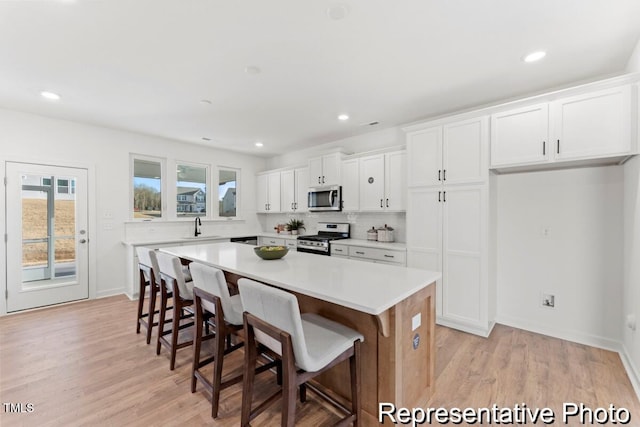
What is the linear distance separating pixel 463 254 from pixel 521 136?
4.26ft

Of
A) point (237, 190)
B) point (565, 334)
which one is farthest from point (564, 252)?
point (237, 190)

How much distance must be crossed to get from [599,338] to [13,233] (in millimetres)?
6808

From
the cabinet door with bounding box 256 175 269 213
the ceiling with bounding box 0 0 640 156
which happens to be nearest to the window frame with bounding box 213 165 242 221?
the cabinet door with bounding box 256 175 269 213

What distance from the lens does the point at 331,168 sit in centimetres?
466

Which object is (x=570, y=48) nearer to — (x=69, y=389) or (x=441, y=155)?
(x=441, y=155)

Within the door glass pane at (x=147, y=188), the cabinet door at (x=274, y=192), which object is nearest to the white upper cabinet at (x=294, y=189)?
the cabinet door at (x=274, y=192)

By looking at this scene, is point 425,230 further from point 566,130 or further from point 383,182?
point 566,130

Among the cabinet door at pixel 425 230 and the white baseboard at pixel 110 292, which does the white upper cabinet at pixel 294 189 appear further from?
the white baseboard at pixel 110 292

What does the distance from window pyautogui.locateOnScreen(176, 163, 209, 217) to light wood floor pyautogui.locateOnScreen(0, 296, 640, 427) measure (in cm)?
259

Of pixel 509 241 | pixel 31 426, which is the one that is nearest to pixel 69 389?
pixel 31 426

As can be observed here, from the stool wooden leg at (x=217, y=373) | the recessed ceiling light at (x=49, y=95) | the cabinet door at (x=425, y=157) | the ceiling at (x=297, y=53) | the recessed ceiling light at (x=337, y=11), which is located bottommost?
the stool wooden leg at (x=217, y=373)

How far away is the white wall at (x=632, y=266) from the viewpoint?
7.00 feet

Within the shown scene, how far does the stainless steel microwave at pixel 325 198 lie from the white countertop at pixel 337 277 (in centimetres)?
205

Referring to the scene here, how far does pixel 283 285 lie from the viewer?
167 cm
